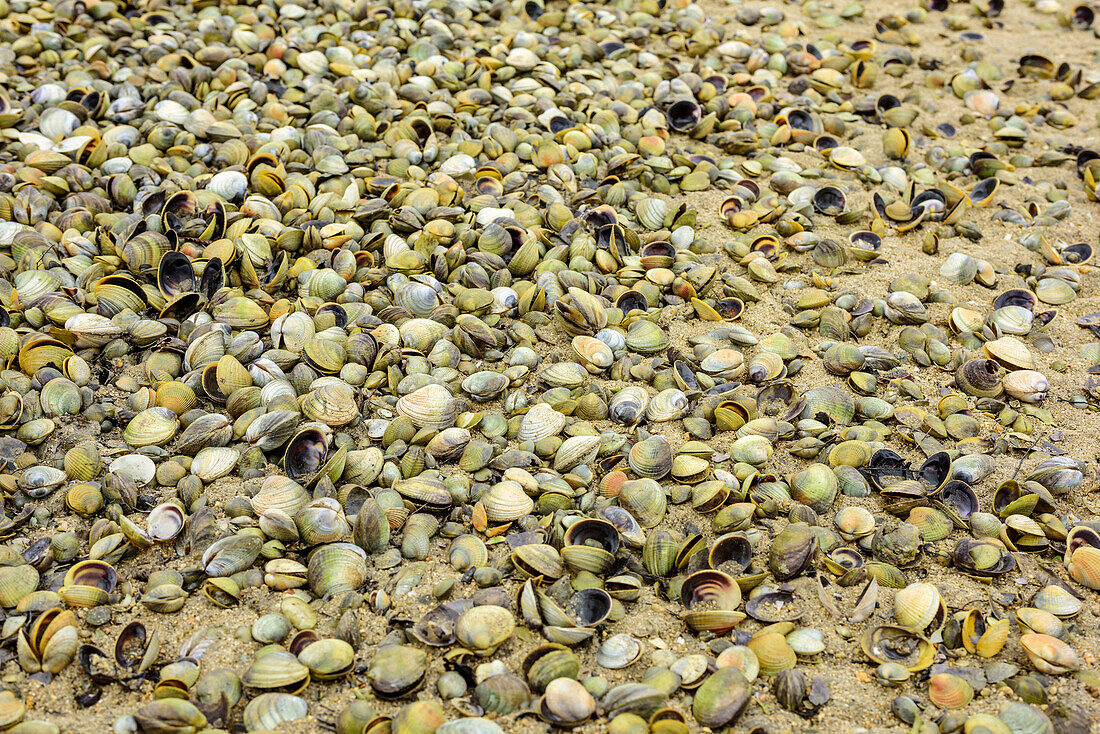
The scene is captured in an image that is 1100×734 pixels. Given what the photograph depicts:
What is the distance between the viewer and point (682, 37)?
5.50 metres

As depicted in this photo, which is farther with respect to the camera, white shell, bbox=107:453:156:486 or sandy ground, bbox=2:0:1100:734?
white shell, bbox=107:453:156:486

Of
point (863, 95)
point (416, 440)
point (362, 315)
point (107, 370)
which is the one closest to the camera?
point (416, 440)

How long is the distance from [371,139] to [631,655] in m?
3.21

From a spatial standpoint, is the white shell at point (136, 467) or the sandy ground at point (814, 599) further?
the white shell at point (136, 467)

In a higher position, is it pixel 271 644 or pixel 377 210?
pixel 377 210

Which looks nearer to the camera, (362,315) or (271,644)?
(271,644)

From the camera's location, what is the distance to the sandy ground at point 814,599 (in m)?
2.20

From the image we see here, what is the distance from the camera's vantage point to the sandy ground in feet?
7.22

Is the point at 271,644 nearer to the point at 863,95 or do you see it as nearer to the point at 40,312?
the point at 40,312

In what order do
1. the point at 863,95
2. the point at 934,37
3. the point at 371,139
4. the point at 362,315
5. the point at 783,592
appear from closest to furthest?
the point at 783,592 < the point at 362,315 < the point at 371,139 < the point at 863,95 < the point at 934,37

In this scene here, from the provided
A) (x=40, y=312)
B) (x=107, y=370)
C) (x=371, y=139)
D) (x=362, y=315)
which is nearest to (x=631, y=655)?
(x=362, y=315)

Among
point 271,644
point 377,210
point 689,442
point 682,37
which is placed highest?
point 682,37

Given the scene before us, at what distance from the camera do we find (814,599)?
2506mm

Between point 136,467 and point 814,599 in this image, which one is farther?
point 136,467
